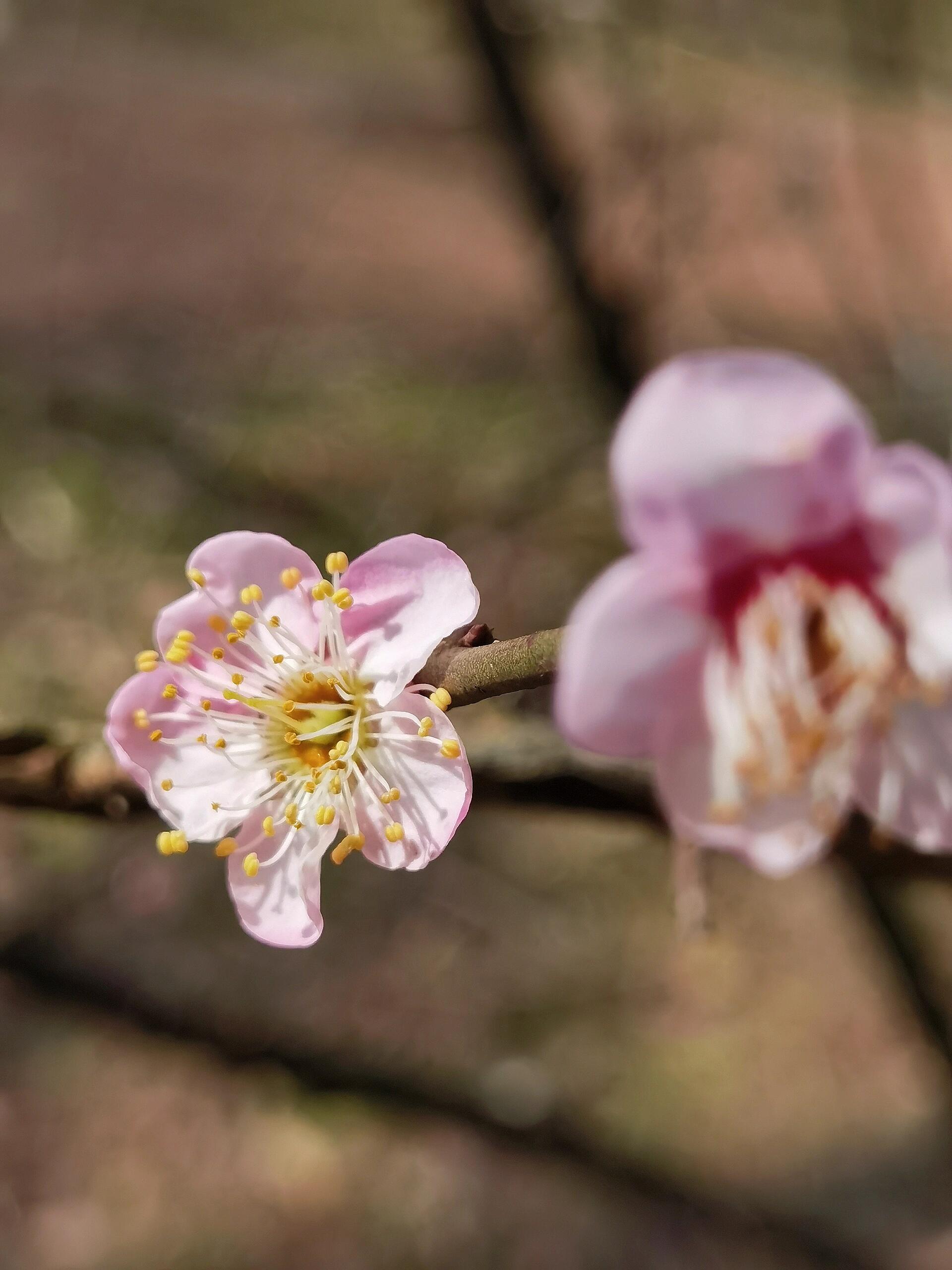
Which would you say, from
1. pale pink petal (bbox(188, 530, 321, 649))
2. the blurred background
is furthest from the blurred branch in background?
pale pink petal (bbox(188, 530, 321, 649))

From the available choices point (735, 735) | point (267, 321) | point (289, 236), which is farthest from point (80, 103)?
point (735, 735)

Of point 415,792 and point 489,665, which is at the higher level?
point 489,665

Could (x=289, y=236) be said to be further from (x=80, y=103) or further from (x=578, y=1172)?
(x=578, y=1172)

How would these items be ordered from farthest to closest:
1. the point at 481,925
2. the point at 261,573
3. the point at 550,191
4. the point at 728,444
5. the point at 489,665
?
the point at 481,925
the point at 550,191
the point at 261,573
the point at 489,665
the point at 728,444

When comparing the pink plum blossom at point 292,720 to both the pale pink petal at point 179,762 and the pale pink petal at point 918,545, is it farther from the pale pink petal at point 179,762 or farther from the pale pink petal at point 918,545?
the pale pink petal at point 918,545

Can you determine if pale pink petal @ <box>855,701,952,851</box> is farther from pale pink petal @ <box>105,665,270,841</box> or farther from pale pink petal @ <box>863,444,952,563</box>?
pale pink petal @ <box>105,665,270,841</box>

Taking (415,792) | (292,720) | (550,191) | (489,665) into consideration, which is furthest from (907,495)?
(550,191)

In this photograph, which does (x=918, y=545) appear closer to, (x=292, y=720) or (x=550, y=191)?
(x=292, y=720)
